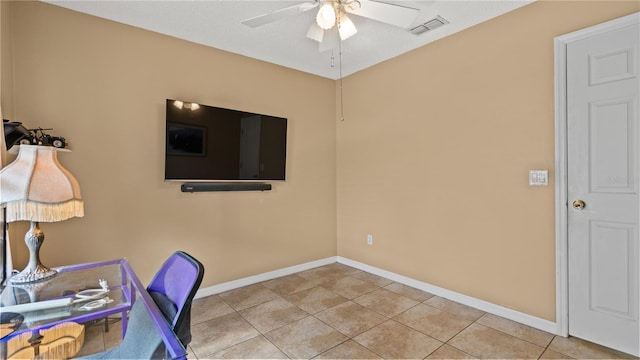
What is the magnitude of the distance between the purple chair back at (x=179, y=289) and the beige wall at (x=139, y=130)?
1.34 metres

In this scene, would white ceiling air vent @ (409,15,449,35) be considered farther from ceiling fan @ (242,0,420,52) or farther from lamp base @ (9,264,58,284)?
lamp base @ (9,264,58,284)

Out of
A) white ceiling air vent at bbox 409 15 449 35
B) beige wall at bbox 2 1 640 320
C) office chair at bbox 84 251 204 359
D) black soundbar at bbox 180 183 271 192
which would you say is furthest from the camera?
black soundbar at bbox 180 183 271 192

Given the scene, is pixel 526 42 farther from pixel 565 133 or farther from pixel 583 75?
pixel 565 133

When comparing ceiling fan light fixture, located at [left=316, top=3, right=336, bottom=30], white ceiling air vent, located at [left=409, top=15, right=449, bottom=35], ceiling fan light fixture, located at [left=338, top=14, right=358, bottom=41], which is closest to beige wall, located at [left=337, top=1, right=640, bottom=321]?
white ceiling air vent, located at [left=409, top=15, right=449, bottom=35]

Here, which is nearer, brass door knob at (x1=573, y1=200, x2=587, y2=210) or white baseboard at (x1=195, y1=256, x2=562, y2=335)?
brass door knob at (x1=573, y1=200, x2=587, y2=210)

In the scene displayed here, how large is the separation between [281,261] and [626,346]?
298 cm

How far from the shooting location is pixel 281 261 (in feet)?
12.0

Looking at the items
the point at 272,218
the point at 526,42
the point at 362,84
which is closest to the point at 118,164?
the point at 272,218

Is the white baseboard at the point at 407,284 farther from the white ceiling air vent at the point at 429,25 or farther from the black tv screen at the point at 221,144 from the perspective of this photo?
the white ceiling air vent at the point at 429,25

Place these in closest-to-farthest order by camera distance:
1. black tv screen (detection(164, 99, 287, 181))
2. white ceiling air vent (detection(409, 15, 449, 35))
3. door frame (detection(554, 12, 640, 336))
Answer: door frame (detection(554, 12, 640, 336)) < white ceiling air vent (detection(409, 15, 449, 35)) < black tv screen (detection(164, 99, 287, 181))

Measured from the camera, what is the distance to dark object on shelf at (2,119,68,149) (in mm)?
1866

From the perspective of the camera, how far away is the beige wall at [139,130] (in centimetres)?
232

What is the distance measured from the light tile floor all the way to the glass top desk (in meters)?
0.12

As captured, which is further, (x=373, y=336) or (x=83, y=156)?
(x=83, y=156)
